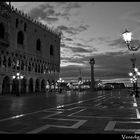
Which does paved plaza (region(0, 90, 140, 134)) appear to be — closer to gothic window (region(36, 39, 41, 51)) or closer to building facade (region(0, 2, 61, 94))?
building facade (region(0, 2, 61, 94))

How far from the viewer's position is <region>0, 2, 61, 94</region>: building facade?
4681 cm

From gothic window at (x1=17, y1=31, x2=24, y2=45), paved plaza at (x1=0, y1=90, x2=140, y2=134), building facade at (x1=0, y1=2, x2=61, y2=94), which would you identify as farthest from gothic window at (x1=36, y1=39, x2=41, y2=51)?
paved plaza at (x1=0, y1=90, x2=140, y2=134)

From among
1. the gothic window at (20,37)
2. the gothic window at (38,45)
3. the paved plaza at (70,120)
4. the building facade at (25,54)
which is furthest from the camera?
the gothic window at (38,45)

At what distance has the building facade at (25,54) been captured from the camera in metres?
46.8

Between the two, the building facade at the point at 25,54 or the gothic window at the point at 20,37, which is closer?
the building facade at the point at 25,54

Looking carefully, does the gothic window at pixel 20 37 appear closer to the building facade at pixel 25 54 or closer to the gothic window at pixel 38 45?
the building facade at pixel 25 54

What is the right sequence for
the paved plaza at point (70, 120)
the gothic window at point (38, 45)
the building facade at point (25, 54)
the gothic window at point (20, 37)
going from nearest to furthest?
the paved plaza at point (70, 120)
the building facade at point (25, 54)
the gothic window at point (20, 37)
the gothic window at point (38, 45)

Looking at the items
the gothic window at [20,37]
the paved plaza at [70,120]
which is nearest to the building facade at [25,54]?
the gothic window at [20,37]

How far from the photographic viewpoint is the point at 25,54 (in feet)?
180

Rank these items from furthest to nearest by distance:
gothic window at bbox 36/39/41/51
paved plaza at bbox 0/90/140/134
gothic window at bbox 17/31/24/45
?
1. gothic window at bbox 36/39/41/51
2. gothic window at bbox 17/31/24/45
3. paved plaza at bbox 0/90/140/134

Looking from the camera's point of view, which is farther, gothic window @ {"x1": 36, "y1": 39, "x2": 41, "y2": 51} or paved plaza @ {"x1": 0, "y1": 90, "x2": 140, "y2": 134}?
gothic window @ {"x1": 36, "y1": 39, "x2": 41, "y2": 51}

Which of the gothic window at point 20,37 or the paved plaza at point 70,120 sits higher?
the gothic window at point 20,37

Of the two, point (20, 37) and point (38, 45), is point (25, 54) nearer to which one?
point (20, 37)
